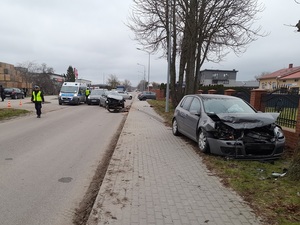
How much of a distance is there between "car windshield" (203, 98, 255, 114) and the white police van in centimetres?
2096

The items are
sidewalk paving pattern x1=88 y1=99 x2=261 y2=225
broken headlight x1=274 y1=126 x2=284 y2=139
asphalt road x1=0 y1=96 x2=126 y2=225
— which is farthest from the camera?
broken headlight x1=274 y1=126 x2=284 y2=139

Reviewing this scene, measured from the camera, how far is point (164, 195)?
13.9 feet

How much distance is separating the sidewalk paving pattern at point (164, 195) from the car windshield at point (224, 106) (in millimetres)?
1590

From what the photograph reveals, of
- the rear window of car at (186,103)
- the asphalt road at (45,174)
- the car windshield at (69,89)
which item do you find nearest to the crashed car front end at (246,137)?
the rear window of car at (186,103)

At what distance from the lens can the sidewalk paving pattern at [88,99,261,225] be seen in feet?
11.5

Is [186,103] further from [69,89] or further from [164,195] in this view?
[69,89]

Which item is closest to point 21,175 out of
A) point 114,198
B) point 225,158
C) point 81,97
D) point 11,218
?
point 11,218

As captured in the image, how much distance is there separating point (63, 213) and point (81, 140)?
17.3 feet

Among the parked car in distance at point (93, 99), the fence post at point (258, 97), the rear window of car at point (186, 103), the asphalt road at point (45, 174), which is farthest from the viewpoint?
the parked car in distance at point (93, 99)

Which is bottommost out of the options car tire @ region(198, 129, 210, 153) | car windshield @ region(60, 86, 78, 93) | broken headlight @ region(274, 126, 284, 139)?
car tire @ region(198, 129, 210, 153)

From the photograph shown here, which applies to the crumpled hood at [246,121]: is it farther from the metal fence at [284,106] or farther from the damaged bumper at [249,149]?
the metal fence at [284,106]

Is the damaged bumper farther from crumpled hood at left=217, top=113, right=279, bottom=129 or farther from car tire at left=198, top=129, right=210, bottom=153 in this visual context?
car tire at left=198, top=129, right=210, bottom=153

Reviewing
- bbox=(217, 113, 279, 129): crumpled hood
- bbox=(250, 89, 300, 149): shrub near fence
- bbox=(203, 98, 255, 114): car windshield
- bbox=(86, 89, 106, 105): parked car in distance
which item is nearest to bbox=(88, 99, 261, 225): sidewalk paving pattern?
bbox=(217, 113, 279, 129): crumpled hood

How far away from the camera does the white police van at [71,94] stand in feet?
88.2
